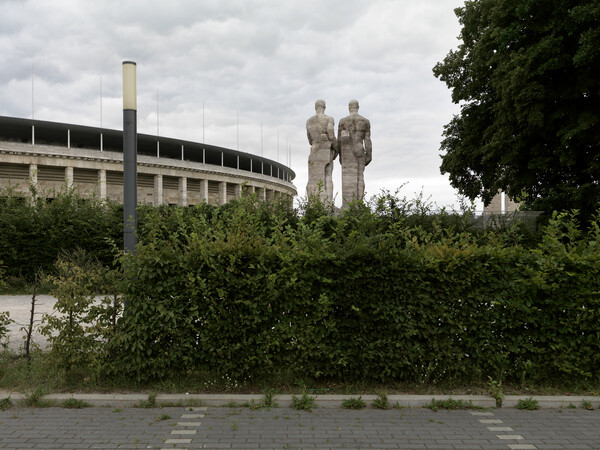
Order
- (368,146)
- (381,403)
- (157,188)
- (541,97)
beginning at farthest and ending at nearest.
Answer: (157,188) < (368,146) < (541,97) < (381,403)

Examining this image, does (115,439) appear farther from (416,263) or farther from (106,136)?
(106,136)

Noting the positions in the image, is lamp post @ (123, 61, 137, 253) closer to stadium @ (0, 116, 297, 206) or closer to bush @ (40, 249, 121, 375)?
bush @ (40, 249, 121, 375)

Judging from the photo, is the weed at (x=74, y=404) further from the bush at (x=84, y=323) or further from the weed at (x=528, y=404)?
the weed at (x=528, y=404)

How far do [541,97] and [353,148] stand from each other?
817cm

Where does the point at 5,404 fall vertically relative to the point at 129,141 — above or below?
below

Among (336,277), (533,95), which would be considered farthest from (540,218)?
(336,277)

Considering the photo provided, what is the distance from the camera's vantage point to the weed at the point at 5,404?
5207 millimetres

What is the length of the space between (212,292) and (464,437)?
3077mm

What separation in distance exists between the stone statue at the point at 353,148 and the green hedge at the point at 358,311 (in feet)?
55.0

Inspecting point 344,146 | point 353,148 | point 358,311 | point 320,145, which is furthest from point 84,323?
point 353,148

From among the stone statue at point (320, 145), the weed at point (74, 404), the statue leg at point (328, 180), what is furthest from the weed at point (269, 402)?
the statue leg at point (328, 180)

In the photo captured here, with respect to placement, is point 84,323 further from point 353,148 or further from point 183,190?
point 183,190

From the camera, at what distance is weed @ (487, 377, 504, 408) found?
17.2 feet

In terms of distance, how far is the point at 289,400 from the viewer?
17.2 ft
